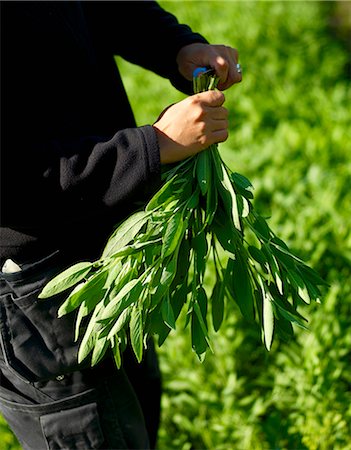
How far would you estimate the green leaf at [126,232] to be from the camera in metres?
1.79

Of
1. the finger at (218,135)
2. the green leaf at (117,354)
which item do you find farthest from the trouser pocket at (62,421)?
the finger at (218,135)

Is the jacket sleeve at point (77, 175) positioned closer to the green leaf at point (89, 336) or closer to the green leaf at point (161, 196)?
the green leaf at point (161, 196)

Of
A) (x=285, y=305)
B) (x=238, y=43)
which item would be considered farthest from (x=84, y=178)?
(x=238, y=43)

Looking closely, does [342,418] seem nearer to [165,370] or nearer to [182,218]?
[165,370]

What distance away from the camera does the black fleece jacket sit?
5.66 ft

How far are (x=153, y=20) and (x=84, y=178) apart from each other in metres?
0.71

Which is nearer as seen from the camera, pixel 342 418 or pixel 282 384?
pixel 342 418

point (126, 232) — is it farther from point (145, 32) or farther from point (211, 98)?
point (145, 32)

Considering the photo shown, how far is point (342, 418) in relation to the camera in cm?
254

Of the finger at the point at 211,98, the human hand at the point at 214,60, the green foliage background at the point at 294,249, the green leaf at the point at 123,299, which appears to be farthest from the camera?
the green foliage background at the point at 294,249

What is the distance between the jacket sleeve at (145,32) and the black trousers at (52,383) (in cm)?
67

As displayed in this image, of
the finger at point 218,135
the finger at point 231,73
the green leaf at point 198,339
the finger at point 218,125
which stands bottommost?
the green leaf at point 198,339

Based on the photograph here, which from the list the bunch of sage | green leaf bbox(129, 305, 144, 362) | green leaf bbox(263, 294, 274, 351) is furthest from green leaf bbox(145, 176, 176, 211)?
green leaf bbox(263, 294, 274, 351)

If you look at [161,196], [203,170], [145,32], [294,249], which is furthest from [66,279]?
[294,249]
